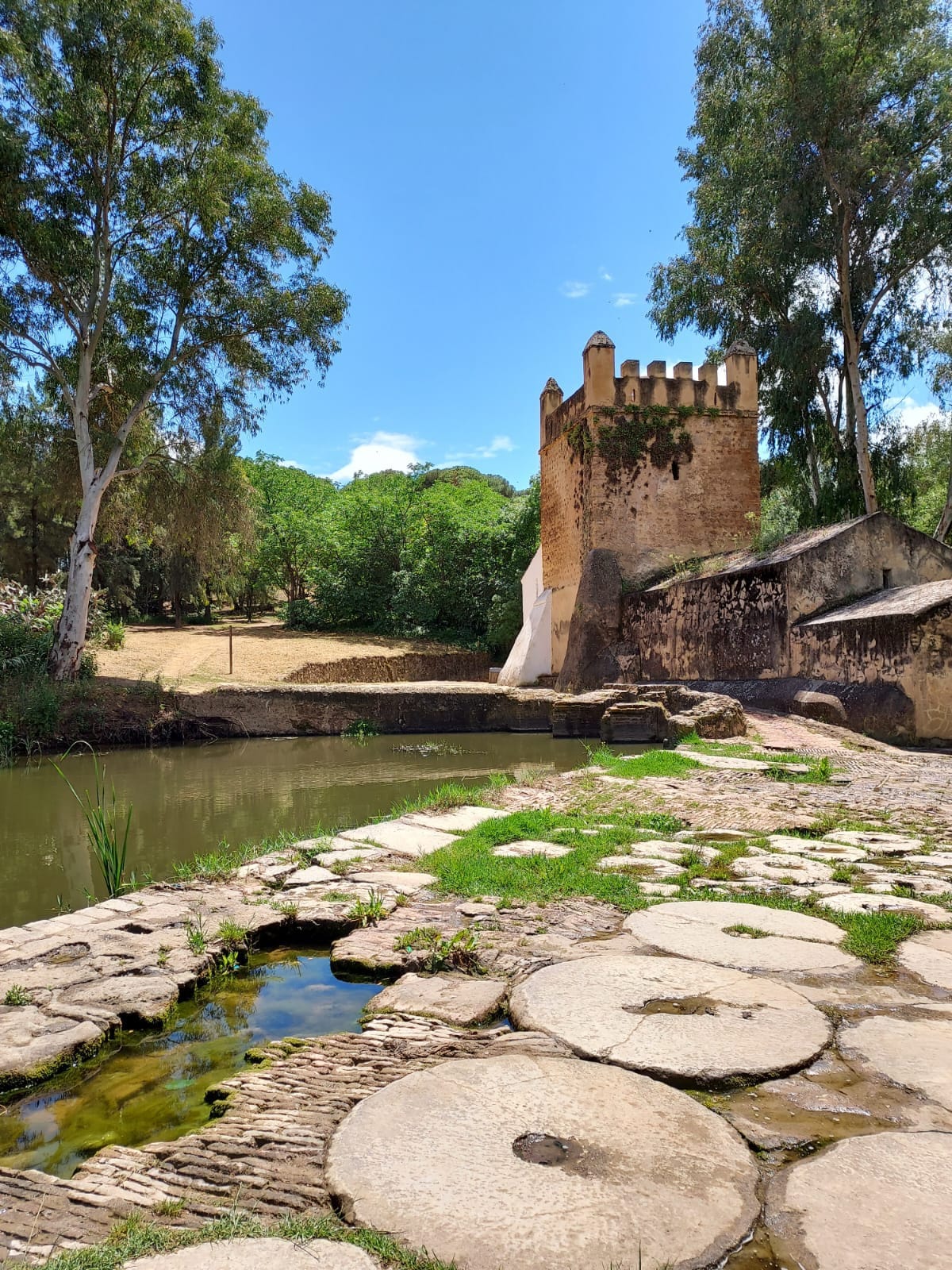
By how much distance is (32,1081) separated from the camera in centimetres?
238

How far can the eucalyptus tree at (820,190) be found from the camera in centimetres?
1614

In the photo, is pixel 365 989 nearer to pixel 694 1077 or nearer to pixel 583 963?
pixel 583 963

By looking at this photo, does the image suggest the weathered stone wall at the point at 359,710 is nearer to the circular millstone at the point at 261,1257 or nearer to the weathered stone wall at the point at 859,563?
the weathered stone wall at the point at 859,563

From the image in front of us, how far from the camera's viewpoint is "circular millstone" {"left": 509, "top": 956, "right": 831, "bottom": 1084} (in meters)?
2.18

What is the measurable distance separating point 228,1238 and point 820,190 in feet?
67.0

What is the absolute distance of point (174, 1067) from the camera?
256 cm

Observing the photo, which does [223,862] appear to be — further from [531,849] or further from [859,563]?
[859,563]

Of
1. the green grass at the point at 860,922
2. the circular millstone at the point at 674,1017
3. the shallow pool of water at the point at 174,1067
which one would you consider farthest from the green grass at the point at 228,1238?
the green grass at the point at 860,922

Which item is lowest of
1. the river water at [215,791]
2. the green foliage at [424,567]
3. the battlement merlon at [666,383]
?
the river water at [215,791]

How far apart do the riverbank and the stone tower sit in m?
15.7


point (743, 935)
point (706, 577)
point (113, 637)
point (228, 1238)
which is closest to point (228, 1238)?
point (228, 1238)

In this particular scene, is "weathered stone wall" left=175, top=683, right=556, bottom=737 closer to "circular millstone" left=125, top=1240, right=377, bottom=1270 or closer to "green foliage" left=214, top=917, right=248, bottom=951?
"green foliage" left=214, top=917, right=248, bottom=951

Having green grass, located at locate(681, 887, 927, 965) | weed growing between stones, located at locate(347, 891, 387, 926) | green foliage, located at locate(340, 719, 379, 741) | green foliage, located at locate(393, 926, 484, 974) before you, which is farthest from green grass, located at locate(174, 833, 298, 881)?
green foliage, located at locate(340, 719, 379, 741)

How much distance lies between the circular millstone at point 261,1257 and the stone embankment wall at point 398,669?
71.5 ft
